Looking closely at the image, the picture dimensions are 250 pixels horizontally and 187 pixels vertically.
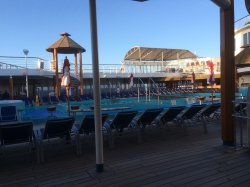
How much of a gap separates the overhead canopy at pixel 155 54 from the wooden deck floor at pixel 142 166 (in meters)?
30.5

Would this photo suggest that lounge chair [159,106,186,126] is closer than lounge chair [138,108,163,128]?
No

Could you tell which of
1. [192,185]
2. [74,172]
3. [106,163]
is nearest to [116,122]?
[106,163]

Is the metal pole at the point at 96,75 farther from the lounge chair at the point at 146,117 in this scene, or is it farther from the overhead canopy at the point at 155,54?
the overhead canopy at the point at 155,54

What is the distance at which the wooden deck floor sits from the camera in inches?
116

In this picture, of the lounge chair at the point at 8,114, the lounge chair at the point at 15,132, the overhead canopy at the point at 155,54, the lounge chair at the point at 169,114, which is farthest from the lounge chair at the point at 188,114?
the overhead canopy at the point at 155,54

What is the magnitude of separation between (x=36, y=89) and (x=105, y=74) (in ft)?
19.7

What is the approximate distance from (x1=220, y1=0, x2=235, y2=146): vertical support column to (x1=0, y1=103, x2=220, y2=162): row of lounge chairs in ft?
3.99

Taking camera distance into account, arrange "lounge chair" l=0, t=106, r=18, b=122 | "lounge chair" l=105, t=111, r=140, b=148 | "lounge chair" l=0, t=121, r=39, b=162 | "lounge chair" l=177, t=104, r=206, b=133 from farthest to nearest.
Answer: "lounge chair" l=0, t=106, r=18, b=122, "lounge chair" l=177, t=104, r=206, b=133, "lounge chair" l=105, t=111, r=140, b=148, "lounge chair" l=0, t=121, r=39, b=162

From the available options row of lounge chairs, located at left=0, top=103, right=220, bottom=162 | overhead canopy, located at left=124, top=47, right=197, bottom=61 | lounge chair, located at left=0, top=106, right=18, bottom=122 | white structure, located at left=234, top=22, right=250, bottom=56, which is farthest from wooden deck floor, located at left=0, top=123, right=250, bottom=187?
overhead canopy, located at left=124, top=47, right=197, bottom=61

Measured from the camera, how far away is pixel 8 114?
657cm

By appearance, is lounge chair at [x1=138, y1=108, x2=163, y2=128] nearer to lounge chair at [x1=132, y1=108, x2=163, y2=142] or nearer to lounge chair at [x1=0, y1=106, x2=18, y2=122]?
lounge chair at [x1=132, y1=108, x2=163, y2=142]

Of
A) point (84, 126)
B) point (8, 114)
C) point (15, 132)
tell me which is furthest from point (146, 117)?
point (8, 114)

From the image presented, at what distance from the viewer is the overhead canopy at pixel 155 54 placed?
35312mm

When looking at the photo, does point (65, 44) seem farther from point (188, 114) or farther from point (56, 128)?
point (56, 128)
